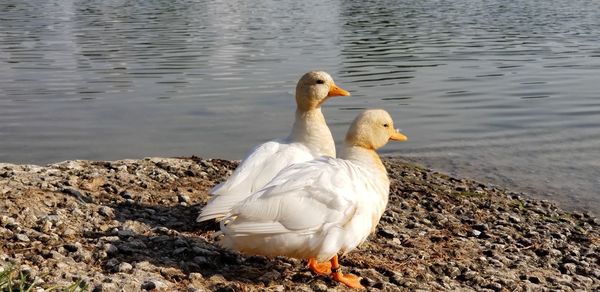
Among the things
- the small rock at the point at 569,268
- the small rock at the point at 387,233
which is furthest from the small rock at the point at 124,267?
the small rock at the point at 569,268

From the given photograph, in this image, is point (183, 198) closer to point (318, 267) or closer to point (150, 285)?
point (318, 267)

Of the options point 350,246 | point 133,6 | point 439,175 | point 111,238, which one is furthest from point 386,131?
point 133,6

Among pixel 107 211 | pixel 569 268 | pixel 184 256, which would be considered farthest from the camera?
pixel 569 268

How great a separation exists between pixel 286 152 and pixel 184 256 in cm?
201

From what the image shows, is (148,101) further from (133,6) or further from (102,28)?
(133,6)

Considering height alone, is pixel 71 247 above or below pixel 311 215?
below

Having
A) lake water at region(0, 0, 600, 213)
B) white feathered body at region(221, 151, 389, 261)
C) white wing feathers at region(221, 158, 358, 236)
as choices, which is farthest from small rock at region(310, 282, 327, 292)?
lake water at region(0, 0, 600, 213)

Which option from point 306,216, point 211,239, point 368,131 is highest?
point 368,131

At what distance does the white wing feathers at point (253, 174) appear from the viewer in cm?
701

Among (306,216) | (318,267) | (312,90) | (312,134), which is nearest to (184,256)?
(318,267)

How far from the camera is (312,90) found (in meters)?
9.09

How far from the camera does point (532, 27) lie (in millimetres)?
34500

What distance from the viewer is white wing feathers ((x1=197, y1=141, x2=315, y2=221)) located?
701 centimetres

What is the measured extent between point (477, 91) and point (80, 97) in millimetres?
11012
